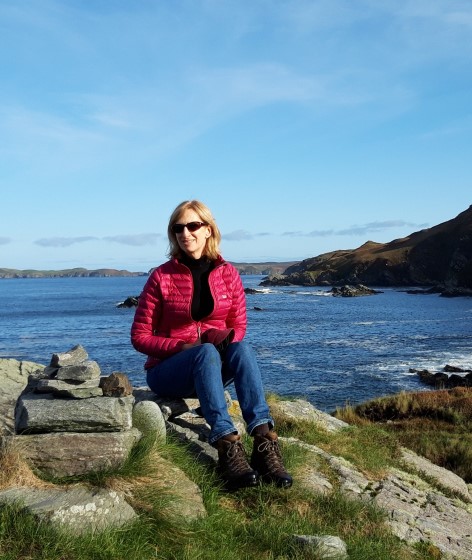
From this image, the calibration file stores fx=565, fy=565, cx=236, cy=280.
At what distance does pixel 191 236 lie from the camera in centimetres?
688

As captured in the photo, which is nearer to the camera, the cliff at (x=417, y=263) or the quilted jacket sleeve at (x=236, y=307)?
the quilted jacket sleeve at (x=236, y=307)

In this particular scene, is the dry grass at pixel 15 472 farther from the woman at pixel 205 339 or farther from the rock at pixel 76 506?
the woman at pixel 205 339

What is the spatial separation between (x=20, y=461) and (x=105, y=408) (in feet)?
3.03

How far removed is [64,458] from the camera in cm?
524

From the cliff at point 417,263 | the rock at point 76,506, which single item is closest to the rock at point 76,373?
the rock at point 76,506

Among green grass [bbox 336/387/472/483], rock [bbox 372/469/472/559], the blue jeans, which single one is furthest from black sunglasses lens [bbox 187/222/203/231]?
green grass [bbox 336/387/472/483]

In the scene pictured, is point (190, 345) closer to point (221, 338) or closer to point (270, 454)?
point (221, 338)

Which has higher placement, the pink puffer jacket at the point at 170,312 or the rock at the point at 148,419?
the pink puffer jacket at the point at 170,312

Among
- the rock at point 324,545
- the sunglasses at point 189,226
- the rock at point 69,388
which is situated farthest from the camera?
the sunglasses at point 189,226

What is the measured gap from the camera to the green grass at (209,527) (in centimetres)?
416

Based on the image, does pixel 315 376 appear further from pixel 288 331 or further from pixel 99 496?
pixel 99 496

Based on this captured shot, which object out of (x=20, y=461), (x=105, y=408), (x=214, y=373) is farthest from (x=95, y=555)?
(x=214, y=373)

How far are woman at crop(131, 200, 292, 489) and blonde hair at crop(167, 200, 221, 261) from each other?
0.01m

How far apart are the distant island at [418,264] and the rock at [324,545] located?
115470 mm
